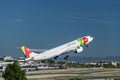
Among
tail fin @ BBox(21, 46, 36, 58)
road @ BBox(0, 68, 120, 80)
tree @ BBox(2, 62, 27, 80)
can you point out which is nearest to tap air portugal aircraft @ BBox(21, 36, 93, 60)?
tail fin @ BBox(21, 46, 36, 58)

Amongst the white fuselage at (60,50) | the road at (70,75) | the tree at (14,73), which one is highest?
the white fuselage at (60,50)

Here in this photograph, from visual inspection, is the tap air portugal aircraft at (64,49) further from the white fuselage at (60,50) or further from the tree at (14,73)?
the tree at (14,73)

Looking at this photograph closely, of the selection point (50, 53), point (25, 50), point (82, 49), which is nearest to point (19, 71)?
point (82, 49)

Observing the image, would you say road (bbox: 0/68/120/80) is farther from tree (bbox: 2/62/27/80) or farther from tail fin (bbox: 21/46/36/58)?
tail fin (bbox: 21/46/36/58)

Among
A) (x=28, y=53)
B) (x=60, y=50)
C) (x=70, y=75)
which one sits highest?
(x=28, y=53)

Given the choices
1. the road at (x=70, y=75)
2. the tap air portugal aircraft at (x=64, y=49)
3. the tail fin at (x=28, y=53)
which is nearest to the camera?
the road at (x=70, y=75)

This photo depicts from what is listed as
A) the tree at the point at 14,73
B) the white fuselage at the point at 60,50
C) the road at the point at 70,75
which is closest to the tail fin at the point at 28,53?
the white fuselage at the point at 60,50

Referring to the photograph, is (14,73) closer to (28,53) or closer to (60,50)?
(60,50)

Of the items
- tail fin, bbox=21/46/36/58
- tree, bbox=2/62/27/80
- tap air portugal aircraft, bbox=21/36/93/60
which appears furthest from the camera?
tail fin, bbox=21/46/36/58

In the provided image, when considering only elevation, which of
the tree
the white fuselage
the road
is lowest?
the tree

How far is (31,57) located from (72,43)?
2465 cm

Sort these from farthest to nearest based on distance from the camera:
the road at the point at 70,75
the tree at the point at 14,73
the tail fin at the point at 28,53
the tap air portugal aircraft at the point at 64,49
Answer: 1. the tail fin at the point at 28,53
2. the tap air portugal aircraft at the point at 64,49
3. the road at the point at 70,75
4. the tree at the point at 14,73

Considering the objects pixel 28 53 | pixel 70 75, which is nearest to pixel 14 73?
pixel 70 75

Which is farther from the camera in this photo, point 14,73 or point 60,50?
point 60,50
